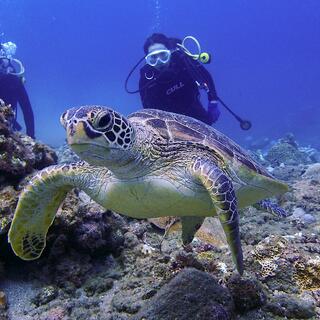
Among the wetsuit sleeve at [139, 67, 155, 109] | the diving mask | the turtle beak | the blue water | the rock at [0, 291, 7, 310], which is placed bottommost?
the rock at [0, 291, 7, 310]

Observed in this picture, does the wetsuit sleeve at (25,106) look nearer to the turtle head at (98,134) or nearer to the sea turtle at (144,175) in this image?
the sea turtle at (144,175)

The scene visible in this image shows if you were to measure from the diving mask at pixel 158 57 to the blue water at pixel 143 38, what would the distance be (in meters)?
77.7

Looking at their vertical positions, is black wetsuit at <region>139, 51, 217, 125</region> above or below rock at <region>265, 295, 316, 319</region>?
above

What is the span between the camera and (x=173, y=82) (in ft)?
29.1

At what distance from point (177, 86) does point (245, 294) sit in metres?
6.67

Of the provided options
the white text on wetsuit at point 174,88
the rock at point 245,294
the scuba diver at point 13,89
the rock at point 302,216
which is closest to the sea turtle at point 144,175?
the rock at point 245,294

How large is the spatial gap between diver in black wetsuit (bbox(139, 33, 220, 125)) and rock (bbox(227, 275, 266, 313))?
20.2 ft

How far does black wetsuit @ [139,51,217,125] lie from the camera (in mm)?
8836

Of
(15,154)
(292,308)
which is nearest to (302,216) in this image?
(292,308)

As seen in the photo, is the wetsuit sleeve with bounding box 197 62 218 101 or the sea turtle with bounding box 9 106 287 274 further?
the wetsuit sleeve with bounding box 197 62 218 101

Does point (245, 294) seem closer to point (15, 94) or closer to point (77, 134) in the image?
point (77, 134)

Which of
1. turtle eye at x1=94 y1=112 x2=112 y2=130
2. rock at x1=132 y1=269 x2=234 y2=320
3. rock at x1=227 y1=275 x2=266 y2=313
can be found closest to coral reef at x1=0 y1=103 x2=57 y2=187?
turtle eye at x1=94 y1=112 x2=112 y2=130

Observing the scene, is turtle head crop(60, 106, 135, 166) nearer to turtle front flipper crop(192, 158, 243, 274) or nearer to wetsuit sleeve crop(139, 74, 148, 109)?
turtle front flipper crop(192, 158, 243, 274)

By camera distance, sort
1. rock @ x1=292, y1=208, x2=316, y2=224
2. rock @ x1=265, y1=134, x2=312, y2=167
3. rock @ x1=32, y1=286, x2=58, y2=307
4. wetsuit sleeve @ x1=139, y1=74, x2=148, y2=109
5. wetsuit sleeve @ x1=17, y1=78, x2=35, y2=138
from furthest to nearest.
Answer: rock @ x1=265, y1=134, x2=312, y2=167 < wetsuit sleeve @ x1=17, y1=78, x2=35, y2=138 < wetsuit sleeve @ x1=139, y1=74, x2=148, y2=109 < rock @ x1=292, y1=208, x2=316, y2=224 < rock @ x1=32, y1=286, x2=58, y2=307
